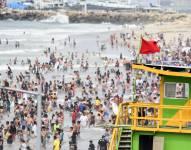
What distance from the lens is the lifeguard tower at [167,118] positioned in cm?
1505

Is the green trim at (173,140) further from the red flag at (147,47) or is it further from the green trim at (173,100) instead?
the red flag at (147,47)

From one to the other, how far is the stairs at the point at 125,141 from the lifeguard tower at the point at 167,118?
0.99 feet

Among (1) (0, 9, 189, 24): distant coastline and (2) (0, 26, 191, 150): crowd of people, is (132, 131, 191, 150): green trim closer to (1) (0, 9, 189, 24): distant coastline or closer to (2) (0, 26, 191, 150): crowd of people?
(2) (0, 26, 191, 150): crowd of people

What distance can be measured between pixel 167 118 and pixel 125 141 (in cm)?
177

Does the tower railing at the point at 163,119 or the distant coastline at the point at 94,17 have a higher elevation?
the tower railing at the point at 163,119

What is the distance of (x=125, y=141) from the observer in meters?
16.8

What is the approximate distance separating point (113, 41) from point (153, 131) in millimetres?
66094

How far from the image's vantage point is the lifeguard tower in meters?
15.0

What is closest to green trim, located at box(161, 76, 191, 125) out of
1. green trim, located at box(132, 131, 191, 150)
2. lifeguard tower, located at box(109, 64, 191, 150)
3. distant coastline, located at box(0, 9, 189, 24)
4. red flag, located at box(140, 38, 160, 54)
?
lifeguard tower, located at box(109, 64, 191, 150)

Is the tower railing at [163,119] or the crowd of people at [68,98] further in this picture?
the crowd of people at [68,98]

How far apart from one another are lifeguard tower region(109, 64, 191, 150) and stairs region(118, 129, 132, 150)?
0.99 feet

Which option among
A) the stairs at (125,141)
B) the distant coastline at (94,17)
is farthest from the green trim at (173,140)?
the distant coastline at (94,17)

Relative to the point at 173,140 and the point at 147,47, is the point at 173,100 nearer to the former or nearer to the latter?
the point at 173,140

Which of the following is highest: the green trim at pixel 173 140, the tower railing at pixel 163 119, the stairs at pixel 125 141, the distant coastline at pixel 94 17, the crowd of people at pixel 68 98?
the tower railing at pixel 163 119
